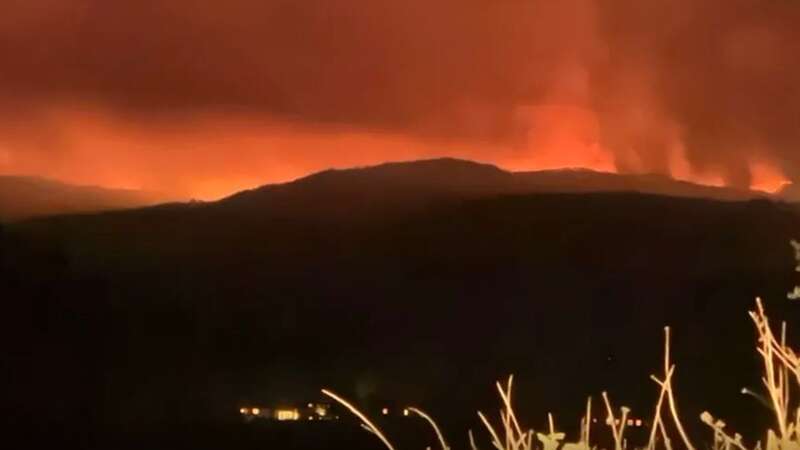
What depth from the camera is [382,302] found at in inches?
463

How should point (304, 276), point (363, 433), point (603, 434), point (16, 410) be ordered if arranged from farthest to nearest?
1. point (304, 276)
2. point (16, 410)
3. point (363, 433)
4. point (603, 434)

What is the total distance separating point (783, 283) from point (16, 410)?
569 centimetres

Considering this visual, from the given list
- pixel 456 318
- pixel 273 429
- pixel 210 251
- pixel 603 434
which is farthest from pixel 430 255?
pixel 603 434

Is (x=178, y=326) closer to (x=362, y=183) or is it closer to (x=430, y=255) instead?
(x=362, y=183)

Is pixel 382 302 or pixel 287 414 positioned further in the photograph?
pixel 382 302

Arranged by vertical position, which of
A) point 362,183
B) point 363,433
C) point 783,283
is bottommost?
point 363,433

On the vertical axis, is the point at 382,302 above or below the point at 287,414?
above

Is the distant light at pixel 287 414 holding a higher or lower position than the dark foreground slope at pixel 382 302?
lower

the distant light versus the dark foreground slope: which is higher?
the dark foreground slope

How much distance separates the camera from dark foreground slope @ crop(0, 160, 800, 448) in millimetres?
10141

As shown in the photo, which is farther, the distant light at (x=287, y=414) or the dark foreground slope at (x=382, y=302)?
the dark foreground slope at (x=382, y=302)

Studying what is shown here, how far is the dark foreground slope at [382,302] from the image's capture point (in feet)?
33.3

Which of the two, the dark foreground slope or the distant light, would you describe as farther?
the dark foreground slope

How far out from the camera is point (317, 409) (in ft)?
30.6
